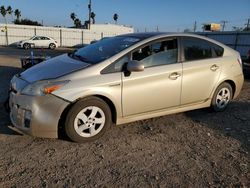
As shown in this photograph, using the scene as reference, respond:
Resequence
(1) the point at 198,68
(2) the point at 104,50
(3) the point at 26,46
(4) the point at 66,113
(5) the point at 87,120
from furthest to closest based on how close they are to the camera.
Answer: (3) the point at 26,46 → (1) the point at 198,68 → (2) the point at 104,50 → (5) the point at 87,120 → (4) the point at 66,113

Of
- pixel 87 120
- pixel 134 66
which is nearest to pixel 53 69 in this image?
pixel 87 120

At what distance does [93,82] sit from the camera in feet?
12.1

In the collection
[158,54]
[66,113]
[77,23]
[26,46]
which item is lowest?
[66,113]

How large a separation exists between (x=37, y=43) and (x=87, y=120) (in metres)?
27.3

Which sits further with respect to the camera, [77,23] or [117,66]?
[77,23]

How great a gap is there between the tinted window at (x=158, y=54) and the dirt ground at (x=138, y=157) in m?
1.08

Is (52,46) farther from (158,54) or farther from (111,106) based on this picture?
(111,106)

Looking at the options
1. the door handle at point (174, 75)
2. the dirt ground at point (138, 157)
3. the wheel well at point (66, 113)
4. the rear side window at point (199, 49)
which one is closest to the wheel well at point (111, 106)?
the wheel well at point (66, 113)

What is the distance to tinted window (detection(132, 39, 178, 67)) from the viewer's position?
4.17 metres

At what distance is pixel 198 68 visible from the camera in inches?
183

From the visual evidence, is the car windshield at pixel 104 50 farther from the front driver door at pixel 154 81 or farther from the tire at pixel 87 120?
the tire at pixel 87 120

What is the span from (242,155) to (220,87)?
1.79 meters

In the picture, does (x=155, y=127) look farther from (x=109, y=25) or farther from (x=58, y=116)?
(x=109, y=25)

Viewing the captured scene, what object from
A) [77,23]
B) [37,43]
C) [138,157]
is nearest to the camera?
[138,157]
